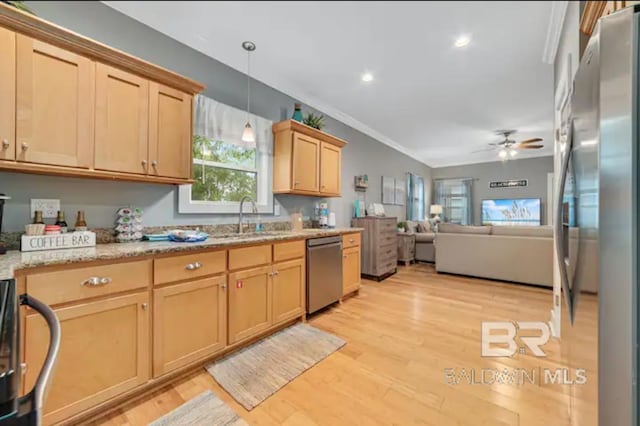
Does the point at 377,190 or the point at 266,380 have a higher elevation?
the point at 377,190

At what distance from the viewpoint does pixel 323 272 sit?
285cm

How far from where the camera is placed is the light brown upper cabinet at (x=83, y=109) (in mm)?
1382

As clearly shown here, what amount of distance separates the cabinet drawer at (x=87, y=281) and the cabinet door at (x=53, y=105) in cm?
67

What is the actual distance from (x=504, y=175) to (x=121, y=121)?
8900mm

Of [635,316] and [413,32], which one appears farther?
[413,32]

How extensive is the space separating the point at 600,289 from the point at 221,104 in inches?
112

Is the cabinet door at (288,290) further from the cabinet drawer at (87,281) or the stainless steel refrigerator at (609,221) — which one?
the stainless steel refrigerator at (609,221)

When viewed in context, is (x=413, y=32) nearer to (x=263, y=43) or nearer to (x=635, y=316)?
(x=263, y=43)

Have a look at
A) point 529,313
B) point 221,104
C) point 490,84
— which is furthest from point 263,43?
point 529,313

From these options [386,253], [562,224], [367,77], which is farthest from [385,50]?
[386,253]

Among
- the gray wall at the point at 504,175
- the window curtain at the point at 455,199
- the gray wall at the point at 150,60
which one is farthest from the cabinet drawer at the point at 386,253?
the gray wall at the point at 504,175

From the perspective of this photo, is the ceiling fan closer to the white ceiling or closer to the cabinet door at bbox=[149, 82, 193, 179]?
the white ceiling

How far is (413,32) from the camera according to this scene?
2.31 m

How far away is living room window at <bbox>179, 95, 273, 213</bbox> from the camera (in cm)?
246
